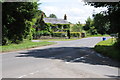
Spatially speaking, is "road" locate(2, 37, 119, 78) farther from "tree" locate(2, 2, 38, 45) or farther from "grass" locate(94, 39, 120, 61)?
"tree" locate(2, 2, 38, 45)

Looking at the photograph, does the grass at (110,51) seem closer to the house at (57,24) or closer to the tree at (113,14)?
the tree at (113,14)

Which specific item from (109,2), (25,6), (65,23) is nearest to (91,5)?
(109,2)

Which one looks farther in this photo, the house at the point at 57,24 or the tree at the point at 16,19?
the house at the point at 57,24

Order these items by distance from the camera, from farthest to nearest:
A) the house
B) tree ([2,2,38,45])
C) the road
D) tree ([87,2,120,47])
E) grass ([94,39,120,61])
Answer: the house → tree ([2,2,38,45]) → tree ([87,2,120,47]) → grass ([94,39,120,61]) → the road

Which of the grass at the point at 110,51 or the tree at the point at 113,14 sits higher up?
the tree at the point at 113,14

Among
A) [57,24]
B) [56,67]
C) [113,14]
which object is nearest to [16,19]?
[113,14]

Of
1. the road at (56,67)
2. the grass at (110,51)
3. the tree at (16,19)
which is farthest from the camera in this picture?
the tree at (16,19)

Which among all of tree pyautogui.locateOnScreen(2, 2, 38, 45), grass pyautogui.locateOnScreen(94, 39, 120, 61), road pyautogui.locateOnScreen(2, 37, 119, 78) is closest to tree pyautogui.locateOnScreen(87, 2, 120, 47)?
grass pyautogui.locateOnScreen(94, 39, 120, 61)

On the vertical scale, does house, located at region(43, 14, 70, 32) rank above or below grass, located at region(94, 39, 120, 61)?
above

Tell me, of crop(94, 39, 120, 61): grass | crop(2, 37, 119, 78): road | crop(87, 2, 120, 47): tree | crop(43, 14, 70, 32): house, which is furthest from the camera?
crop(43, 14, 70, 32): house

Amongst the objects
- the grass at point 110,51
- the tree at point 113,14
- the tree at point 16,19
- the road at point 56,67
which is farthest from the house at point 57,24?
the road at point 56,67

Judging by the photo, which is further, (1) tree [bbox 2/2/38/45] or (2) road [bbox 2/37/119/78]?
(1) tree [bbox 2/2/38/45]

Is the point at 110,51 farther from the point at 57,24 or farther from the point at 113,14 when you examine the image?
the point at 57,24

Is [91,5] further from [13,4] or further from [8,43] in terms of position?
[8,43]
